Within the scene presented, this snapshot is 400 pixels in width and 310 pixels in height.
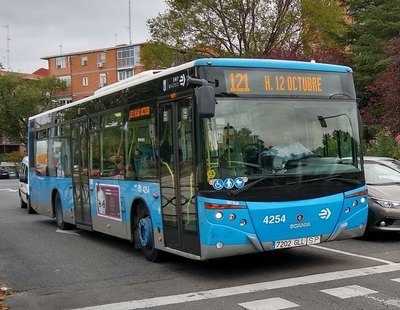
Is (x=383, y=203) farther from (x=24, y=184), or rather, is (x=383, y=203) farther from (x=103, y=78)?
(x=103, y=78)

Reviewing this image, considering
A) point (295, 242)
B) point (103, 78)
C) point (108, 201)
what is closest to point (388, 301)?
point (295, 242)

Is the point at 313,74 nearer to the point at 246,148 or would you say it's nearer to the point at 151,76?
the point at 246,148

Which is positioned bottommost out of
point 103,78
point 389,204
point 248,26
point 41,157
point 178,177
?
point 389,204

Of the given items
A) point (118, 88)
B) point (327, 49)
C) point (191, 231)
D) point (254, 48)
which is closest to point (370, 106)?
point (327, 49)

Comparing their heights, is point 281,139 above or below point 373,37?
below

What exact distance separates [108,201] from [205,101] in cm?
418

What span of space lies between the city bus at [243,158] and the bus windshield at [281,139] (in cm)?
1

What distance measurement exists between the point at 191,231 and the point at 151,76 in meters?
2.61

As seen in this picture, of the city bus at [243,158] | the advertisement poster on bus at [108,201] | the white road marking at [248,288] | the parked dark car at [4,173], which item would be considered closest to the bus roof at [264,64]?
the city bus at [243,158]

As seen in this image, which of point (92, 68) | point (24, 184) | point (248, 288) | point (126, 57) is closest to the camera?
point (248, 288)

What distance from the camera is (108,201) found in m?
10.4

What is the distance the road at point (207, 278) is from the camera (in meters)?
6.49

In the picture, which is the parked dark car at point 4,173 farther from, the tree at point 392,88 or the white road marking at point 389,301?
the white road marking at point 389,301

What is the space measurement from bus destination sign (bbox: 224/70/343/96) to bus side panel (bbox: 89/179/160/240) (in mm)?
2036
